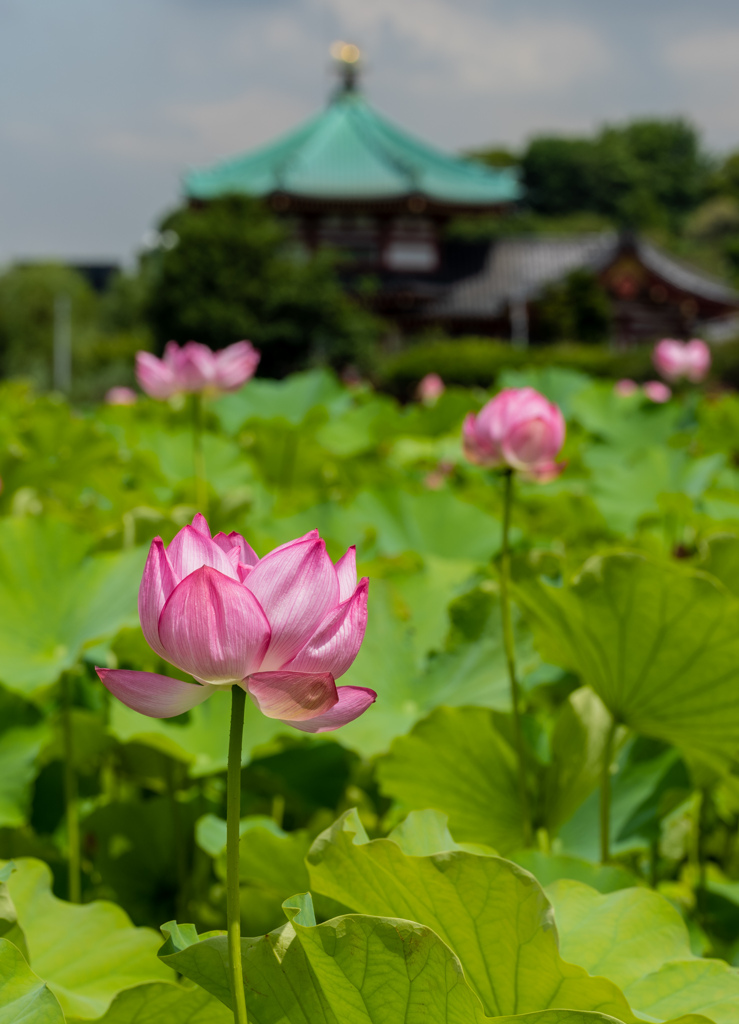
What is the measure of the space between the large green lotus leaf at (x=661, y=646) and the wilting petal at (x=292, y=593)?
343mm

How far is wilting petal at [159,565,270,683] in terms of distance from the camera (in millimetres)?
368

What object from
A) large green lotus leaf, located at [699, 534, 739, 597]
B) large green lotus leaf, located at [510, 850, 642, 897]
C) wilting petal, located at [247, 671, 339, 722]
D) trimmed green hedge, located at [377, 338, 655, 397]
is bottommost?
trimmed green hedge, located at [377, 338, 655, 397]

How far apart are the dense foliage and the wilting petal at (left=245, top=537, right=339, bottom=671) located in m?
0.09

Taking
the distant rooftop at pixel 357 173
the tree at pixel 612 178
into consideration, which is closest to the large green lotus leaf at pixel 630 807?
the distant rooftop at pixel 357 173

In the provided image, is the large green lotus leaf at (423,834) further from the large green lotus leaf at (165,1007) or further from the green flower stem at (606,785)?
the green flower stem at (606,785)

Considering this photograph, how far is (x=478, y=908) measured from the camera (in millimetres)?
419

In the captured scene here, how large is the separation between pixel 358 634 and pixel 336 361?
42.7ft

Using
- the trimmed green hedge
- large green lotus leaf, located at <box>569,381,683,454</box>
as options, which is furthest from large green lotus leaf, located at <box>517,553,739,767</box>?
the trimmed green hedge

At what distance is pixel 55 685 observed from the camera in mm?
879

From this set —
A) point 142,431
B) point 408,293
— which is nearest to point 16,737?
point 142,431

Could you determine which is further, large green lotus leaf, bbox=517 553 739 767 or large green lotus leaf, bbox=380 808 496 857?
large green lotus leaf, bbox=517 553 739 767

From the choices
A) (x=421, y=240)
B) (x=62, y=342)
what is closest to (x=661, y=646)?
(x=421, y=240)

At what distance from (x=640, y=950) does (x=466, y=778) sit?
0.99 feet

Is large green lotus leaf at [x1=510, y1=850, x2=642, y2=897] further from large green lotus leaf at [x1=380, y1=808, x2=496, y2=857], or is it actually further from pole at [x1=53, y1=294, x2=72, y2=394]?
pole at [x1=53, y1=294, x2=72, y2=394]
